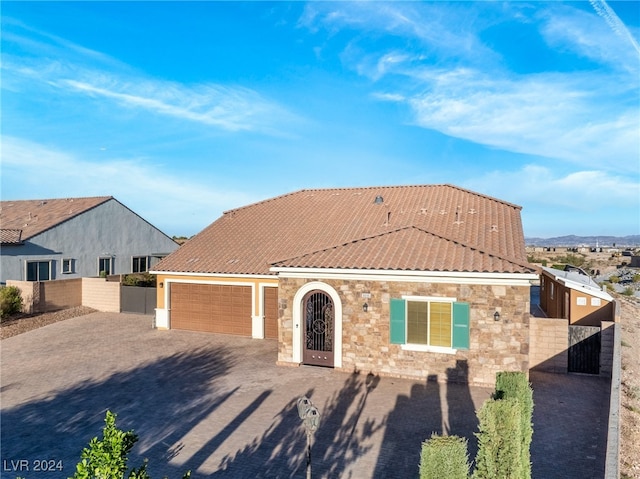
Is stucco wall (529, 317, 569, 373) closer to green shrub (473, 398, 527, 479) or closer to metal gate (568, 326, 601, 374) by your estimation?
metal gate (568, 326, 601, 374)

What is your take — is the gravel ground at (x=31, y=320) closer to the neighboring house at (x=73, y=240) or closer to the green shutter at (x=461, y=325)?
the neighboring house at (x=73, y=240)

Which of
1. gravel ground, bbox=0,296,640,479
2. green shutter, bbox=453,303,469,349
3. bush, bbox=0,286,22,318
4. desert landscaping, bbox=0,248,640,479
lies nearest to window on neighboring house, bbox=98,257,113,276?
gravel ground, bbox=0,296,640,479

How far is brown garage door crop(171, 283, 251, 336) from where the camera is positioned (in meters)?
18.3

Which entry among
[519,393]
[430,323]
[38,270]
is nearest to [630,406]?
[430,323]

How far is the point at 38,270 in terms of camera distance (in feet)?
81.9

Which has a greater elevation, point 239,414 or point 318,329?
point 318,329

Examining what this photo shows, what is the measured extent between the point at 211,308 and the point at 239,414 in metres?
9.14

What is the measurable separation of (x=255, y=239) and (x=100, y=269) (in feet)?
47.9

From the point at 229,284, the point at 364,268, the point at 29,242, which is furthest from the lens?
the point at 29,242

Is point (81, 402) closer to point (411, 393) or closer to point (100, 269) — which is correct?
point (411, 393)

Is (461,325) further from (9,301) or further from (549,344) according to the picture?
(9,301)

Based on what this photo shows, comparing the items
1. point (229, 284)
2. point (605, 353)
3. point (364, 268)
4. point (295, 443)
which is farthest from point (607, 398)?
point (229, 284)

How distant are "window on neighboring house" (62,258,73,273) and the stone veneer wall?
19.3 metres

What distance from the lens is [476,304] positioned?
12109mm
